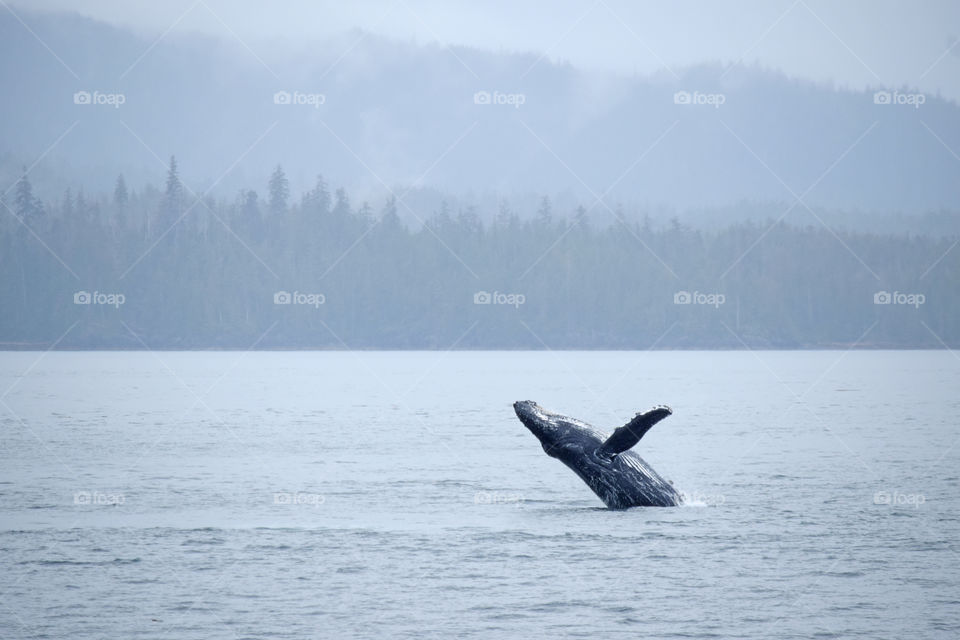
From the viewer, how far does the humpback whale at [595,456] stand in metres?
24.4

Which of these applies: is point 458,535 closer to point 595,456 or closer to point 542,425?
point 542,425

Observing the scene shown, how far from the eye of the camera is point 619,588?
63.7 feet

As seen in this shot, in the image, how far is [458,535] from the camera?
2384cm

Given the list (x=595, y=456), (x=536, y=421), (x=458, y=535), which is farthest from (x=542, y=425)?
(x=458, y=535)

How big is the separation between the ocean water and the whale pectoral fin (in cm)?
170

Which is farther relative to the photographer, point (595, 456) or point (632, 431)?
point (595, 456)

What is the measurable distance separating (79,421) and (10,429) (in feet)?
16.2

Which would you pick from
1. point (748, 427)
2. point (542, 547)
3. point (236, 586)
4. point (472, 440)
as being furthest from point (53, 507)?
point (748, 427)

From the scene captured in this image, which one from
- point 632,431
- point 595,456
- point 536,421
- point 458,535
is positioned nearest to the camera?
point 632,431

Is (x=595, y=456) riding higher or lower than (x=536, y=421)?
lower

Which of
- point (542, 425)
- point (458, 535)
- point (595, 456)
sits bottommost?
point (458, 535)

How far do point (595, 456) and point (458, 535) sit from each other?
3212mm

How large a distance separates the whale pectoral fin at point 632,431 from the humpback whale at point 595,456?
2 cm

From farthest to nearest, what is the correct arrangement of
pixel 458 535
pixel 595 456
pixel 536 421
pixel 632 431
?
pixel 536 421 → pixel 595 456 → pixel 458 535 → pixel 632 431
